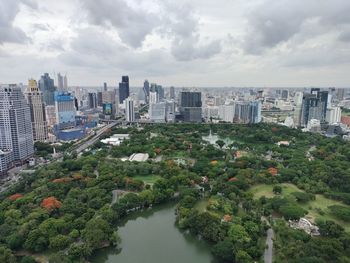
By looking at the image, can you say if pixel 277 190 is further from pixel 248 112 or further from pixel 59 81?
pixel 59 81

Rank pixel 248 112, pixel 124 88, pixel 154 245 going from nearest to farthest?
1. pixel 154 245
2. pixel 248 112
3. pixel 124 88

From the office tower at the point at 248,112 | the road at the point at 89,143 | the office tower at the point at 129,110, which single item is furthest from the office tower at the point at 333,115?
the road at the point at 89,143

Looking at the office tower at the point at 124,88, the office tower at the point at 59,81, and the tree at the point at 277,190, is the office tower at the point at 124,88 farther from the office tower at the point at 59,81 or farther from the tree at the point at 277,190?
the tree at the point at 277,190

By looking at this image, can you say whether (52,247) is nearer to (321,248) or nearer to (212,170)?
(321,248)

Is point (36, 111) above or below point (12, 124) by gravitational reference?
above

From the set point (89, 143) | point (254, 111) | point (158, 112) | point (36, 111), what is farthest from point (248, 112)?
point (36, 111)

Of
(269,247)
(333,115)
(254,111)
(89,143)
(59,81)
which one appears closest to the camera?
(269,247)
